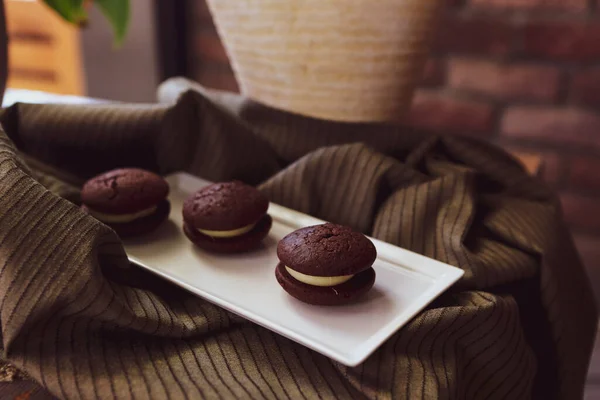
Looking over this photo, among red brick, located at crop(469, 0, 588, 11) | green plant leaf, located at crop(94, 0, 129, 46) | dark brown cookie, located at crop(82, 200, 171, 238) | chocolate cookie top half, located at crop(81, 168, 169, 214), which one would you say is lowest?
dark brown cookie, located at crop(82, 200, 171, 238)

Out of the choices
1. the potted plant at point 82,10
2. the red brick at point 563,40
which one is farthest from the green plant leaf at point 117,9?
the red brick at point 563,40

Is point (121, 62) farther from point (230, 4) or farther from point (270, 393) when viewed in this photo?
point (270, 393)

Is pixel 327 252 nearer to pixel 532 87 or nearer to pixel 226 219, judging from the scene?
pixel 226 219

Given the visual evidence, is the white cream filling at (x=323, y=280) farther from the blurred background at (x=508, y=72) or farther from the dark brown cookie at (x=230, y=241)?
the blurred background at (x=508, y=72)

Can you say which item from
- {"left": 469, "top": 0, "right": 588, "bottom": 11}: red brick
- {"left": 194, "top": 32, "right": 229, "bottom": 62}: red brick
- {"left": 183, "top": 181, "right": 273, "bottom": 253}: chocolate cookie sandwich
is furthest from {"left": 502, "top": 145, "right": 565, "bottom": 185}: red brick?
{"left": 183, "top": 181, "right": 273, "bottom": 253}: chocolate cookie sandwich

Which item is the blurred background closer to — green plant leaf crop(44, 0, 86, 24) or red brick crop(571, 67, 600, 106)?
red brick crop(571, 67, 600, 106)

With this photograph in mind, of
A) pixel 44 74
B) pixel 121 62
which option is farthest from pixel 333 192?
pixel 44 74
